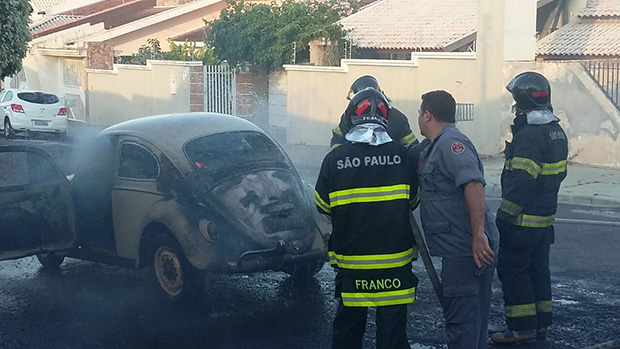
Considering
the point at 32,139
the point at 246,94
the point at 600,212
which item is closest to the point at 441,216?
the point at 600,212

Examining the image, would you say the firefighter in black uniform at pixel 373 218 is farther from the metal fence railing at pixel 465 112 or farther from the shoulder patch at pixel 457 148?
the metal fence railing at pixel 465 112

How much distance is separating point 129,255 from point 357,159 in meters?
3.55

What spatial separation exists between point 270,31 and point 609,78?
10200mm

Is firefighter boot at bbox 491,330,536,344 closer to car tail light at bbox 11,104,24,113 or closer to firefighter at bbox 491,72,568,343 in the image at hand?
firefighter at bbox 491,72,568,343

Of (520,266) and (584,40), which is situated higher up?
(584,40)

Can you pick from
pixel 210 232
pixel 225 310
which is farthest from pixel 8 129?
pixel 210 232

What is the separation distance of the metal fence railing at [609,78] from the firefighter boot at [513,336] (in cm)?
1143

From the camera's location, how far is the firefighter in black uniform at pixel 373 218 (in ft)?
15.0

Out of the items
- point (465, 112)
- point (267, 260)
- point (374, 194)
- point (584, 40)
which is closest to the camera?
point (374, 194)

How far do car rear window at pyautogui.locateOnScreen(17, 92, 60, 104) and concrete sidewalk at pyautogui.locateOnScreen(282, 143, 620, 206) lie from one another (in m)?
10.4

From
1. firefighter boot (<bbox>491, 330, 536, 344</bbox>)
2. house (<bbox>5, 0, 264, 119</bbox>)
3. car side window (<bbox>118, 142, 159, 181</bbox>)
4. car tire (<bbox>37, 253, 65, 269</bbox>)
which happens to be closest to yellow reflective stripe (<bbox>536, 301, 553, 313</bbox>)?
firefighter boot (<bbox>491, 330, 536, 344</bbox>)

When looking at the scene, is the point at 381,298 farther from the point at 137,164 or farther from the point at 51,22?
the point at 51,22

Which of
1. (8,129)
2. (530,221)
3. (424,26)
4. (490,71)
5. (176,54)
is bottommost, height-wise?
(8,129)

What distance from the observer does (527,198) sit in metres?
5.86
